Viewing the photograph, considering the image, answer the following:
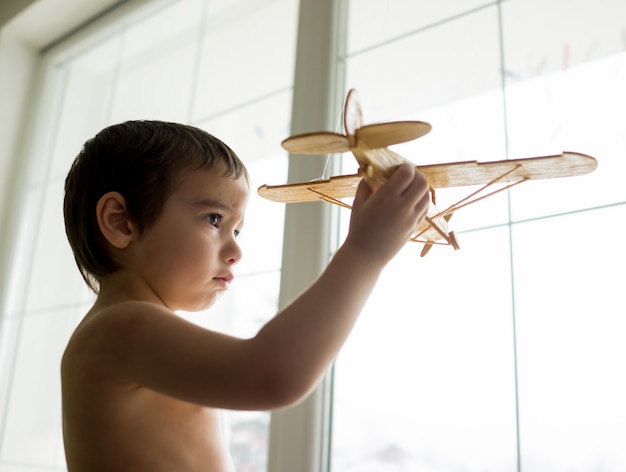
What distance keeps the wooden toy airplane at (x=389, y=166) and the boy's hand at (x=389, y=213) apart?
1 centimetres

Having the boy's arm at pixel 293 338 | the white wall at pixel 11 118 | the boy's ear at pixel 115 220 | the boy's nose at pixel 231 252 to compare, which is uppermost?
the white wall at pixel 11 118

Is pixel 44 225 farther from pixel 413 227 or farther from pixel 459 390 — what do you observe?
pixel 413 227

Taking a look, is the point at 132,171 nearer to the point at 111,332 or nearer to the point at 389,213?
the point at 111,332

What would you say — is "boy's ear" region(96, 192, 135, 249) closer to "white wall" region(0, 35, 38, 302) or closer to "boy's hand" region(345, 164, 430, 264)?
"boy's hand" region(345, 164, 430, 264)

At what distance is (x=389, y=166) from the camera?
0.54 metres

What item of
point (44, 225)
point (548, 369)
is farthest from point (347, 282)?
point (44, 225)

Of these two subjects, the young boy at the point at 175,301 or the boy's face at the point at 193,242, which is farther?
the boy's face at the point at 193,242

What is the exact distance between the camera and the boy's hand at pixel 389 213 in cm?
55

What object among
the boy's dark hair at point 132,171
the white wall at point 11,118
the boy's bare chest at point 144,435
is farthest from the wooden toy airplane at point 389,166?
the white wall at point 11,118

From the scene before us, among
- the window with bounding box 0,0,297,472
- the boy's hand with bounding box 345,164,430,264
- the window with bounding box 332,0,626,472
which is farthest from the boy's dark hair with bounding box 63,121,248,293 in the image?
the window with bounding box 0,0,297,472

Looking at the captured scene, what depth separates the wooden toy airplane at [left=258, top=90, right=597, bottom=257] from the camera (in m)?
0.48

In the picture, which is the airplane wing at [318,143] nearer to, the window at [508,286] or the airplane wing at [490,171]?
the airplane wing at [490,171]

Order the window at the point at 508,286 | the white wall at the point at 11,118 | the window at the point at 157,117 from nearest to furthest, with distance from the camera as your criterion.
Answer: the window at the point at 508,286, the window at the point at 157,117, the white wall at the point at 11,118

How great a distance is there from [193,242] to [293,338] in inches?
8.2
